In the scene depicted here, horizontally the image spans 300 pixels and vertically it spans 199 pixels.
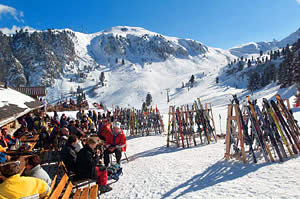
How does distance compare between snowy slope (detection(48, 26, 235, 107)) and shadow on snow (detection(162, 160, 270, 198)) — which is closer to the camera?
shadow on snow (detection(162, 160, 270, 198))

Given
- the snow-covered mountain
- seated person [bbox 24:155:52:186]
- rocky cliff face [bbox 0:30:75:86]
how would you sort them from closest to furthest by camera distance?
seated person [bbox 24:155:52:186], the snow-covered mountain, rocky cliff face [bbox 0:30:75:86]

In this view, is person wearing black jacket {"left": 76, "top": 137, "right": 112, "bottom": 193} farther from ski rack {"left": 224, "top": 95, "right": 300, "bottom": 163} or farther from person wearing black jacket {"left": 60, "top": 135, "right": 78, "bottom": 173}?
ski rack {"left": 224, "top": 95, "right": 300, "bottom": 163}

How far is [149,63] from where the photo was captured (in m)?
186

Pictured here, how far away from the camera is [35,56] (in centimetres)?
14638

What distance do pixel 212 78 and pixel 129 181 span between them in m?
125

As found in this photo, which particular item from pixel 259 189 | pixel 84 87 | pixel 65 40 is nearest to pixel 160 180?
pixel 259 189

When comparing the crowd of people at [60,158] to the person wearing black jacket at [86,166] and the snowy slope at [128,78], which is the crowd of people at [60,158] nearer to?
the person wearing black jacket at [86,166]

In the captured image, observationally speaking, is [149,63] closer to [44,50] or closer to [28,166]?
[44,50]

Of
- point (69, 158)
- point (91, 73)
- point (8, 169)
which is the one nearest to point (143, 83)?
A: point (91, 73)

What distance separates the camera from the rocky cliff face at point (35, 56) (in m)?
133

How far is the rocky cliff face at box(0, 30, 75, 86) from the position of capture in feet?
436

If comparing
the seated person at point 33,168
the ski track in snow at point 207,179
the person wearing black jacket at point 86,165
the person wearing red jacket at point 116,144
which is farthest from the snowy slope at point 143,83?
the seated person at point 33,168

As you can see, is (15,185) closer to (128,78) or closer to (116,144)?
(116,144)

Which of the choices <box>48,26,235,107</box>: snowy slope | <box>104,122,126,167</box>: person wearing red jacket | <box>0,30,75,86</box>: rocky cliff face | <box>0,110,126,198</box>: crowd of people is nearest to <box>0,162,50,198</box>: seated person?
<box>0,110,126,198</box>: crowd of people
